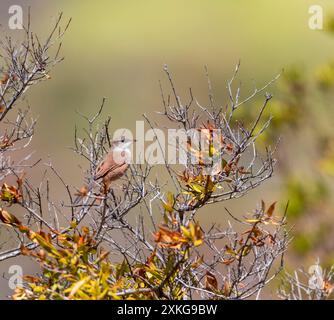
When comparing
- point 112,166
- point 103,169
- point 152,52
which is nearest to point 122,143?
point 112,166

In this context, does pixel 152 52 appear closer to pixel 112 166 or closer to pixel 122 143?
pixel 122 143

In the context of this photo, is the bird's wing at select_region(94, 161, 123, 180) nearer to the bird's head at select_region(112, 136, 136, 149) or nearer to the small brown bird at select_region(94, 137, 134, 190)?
the small brown bird at select_region(94, 137, 134, 190)

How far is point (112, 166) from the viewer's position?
259 inches

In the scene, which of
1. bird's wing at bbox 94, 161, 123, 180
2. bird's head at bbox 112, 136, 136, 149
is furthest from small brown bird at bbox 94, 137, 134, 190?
bird's head at bbox 112, 136, 136, 149

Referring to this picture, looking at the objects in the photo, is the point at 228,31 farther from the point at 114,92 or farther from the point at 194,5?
the point at 114,92

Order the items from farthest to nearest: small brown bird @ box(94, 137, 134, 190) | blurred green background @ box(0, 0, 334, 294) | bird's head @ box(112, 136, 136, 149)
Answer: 1. blurred green background @ box(0, 0, 334, 294)
2. bird's head @ box(112, 136, 136, 149)
3. small brown bird @ box(94, 137, 134, 190)

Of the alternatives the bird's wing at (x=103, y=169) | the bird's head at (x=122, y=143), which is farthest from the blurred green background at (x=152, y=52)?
the bird's wing at (x=103, y=169)

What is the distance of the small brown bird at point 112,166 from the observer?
6.44m

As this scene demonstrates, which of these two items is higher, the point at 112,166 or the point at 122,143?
the point at 122,143

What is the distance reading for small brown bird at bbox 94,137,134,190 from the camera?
6438 mm

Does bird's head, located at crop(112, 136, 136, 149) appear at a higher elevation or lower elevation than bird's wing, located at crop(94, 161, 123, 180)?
higher

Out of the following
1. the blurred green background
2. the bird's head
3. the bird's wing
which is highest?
the blurred green background

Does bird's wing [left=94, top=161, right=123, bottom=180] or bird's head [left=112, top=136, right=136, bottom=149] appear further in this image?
bird's head [left=112, top=136, right=136, bottom=149]

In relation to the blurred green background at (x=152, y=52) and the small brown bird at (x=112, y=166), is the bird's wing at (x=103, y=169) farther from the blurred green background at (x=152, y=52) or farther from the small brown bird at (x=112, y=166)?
the blurred green background at (x=152, y=52)
